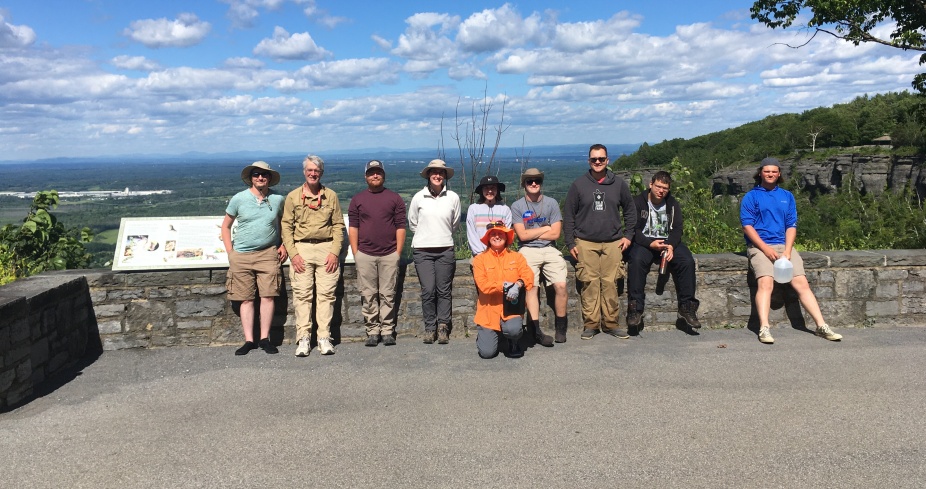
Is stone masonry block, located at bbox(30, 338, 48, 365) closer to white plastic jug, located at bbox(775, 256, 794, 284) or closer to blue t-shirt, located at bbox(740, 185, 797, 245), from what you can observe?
blue t-shirt, located at bbox(740, 185, 797, 245)

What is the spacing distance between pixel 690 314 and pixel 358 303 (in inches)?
117

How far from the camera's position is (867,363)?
4988 millimetres

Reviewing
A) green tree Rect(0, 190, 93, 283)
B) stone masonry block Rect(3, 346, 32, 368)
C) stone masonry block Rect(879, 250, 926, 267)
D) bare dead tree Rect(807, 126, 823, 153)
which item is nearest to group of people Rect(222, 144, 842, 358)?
stone masonry block Rect(879, 250, 926, 267)

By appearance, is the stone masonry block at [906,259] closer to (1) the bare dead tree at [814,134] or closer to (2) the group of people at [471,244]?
(2) the group of people at [471,244]

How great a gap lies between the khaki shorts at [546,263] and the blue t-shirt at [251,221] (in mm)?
2220

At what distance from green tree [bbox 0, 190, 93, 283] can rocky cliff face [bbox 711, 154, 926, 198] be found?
59752 millimetres

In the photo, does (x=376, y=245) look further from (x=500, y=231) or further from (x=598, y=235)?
(x=598, y=235)

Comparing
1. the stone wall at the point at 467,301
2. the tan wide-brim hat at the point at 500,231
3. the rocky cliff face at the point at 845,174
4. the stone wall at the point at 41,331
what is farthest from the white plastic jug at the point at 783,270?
the rocky cliff face at the point at 845,174

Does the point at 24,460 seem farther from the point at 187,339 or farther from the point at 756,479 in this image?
the point at 756,479

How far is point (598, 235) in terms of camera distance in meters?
5.77

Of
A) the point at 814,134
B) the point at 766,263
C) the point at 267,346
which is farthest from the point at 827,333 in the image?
the point at 814,134

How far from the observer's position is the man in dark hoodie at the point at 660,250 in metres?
5.82

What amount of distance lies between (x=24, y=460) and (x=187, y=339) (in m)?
2.23

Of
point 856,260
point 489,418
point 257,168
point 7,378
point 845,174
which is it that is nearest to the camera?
point 489,418
